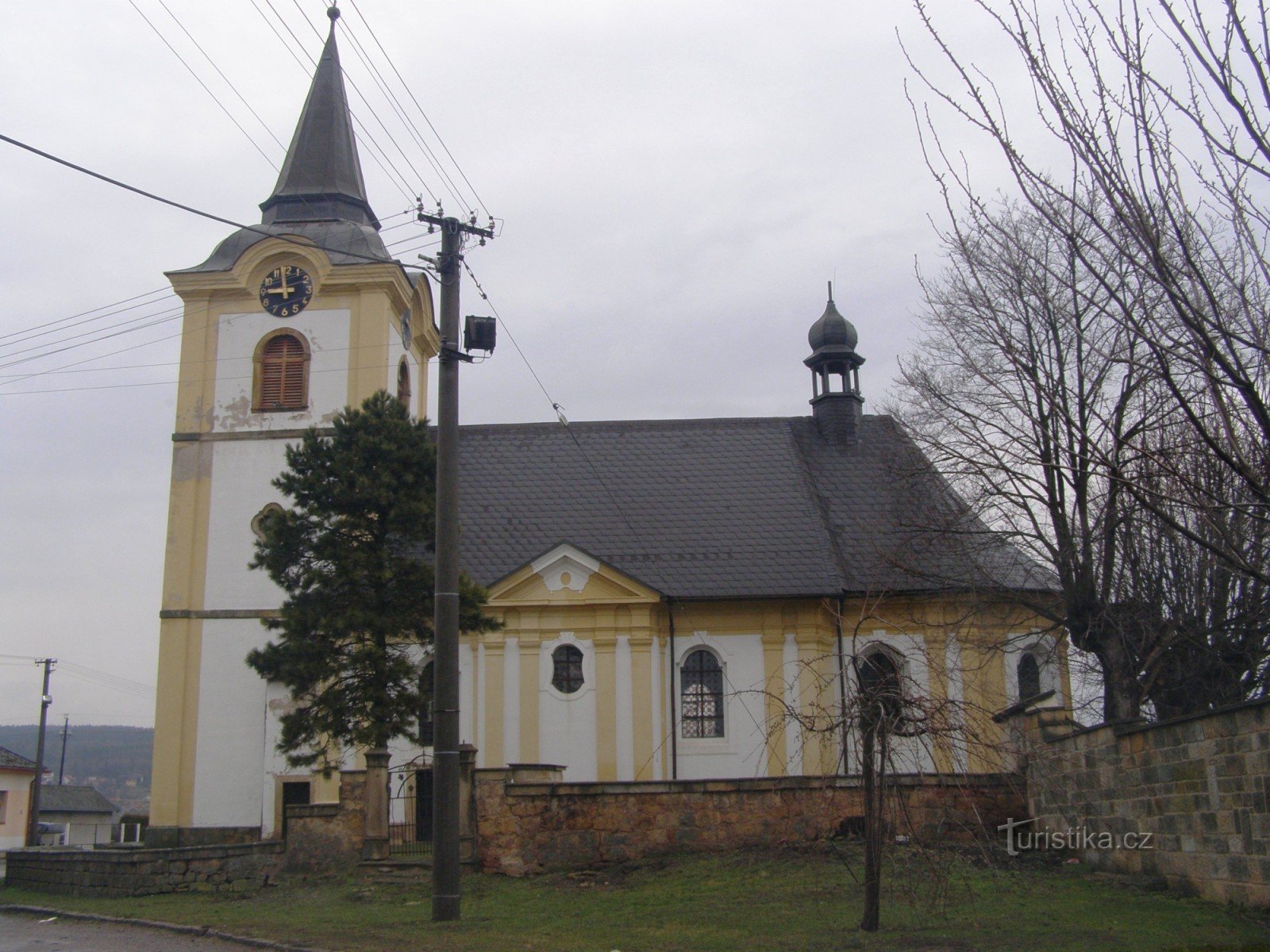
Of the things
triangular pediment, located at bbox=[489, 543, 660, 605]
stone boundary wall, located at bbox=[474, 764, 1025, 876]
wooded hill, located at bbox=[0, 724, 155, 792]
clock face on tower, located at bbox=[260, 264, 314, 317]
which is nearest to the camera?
stone boundary wall, located at bbox=[474, 764, 1025, 876]

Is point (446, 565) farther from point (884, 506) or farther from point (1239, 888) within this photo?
point (884, 506)

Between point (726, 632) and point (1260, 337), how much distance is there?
20.3 m

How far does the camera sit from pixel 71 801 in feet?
239

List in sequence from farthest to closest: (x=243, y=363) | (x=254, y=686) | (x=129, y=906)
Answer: (x=243, y=363) < (x=254, y=686) < (x=129, y=906)

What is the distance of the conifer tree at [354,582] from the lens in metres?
19.6

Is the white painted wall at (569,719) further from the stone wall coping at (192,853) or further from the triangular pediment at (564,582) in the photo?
the stone wall coping at (192,853)

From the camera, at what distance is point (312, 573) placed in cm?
2020

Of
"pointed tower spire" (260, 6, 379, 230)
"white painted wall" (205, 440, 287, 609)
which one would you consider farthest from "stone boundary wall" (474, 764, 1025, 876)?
"pointed tower spire" (260, 6, 379, 230)

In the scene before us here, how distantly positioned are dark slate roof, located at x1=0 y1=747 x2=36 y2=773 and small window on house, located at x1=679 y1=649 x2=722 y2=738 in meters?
35.8

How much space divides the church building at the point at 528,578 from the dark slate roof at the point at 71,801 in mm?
50063

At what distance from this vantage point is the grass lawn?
10.8 metres

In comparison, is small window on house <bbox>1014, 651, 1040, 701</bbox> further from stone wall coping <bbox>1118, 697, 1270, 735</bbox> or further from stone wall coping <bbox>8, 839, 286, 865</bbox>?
stone wall coping <bbox>8, 839, 286, 865</bbox>

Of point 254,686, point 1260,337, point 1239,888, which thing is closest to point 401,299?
point 254,686

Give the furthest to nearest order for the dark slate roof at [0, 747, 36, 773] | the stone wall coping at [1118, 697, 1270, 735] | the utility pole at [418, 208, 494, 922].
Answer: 1. the dark slate roof at [0, 747, 36, 773]
2. the utility pole at [418, 208, 494, 922]
3. the stone wall coping at [1118, 697, 1270, 735]
